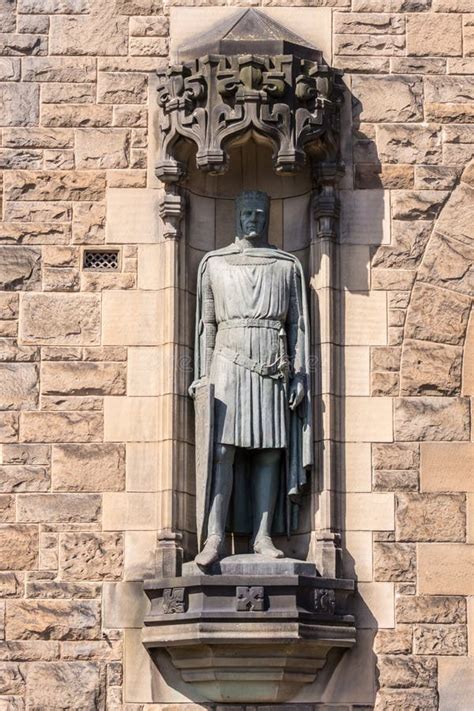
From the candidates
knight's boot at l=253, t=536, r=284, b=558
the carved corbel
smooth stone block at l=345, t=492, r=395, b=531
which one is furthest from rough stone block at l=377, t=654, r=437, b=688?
the carved corbel

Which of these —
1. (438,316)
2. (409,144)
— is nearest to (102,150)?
(409,144)

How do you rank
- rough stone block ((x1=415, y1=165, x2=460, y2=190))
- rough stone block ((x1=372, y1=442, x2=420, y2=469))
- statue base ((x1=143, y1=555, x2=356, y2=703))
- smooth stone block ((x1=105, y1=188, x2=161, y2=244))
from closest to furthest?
statue base ((x1=143, y1=555, x2=356, y2=703)), rough stone block ((x1=372, y1=442, x2=420, y2=469)), smooth stone block ((x1=105, y1=188, x2=161, y2=244)), rough stone block ((x1=415, y1=165, x2=460, y2=190))

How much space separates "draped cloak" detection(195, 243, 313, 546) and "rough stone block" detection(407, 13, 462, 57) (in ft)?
5.69

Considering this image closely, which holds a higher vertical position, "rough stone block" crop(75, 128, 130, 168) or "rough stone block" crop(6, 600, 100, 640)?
"rough stone block" crop(75, 128, 130, 168)

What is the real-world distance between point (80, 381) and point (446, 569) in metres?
2.65

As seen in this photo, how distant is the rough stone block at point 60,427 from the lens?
12578 millimetres

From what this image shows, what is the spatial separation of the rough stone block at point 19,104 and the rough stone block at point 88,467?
87.4 inches

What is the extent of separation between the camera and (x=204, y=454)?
12.4m

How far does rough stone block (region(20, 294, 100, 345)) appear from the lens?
41.8 feet

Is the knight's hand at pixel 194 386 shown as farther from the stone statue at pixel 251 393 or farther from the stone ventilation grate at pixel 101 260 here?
the stone ventilation grate at pixel 101 260

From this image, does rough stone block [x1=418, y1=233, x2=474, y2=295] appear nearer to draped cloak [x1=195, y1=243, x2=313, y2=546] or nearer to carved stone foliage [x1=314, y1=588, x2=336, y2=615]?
draped cloak [x1=195, y1=243, x2=313, y2=546]

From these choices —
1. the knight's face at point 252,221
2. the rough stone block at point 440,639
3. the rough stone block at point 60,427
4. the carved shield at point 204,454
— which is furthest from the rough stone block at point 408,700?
the knight's face at point 252,221

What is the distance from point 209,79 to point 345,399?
2.27 meters

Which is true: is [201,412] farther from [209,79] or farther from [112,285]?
[209,79]
